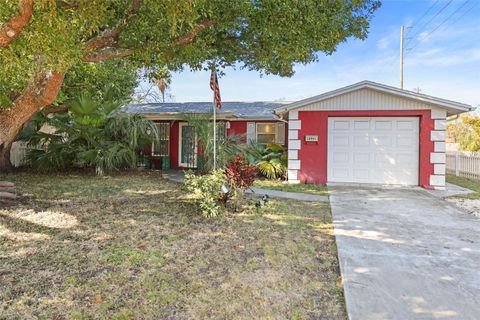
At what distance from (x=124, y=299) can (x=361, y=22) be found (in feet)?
25.1

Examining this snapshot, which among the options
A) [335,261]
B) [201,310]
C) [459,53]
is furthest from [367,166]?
[459,53]

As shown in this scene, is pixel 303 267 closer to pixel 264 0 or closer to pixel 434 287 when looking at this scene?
pixel 434 287

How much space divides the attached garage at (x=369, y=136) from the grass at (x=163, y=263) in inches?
152

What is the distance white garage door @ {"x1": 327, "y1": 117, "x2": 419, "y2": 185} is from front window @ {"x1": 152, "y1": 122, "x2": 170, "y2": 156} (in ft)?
23.6

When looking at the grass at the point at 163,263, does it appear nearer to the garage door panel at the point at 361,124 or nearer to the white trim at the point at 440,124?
the garage door panel at the point at 361,124

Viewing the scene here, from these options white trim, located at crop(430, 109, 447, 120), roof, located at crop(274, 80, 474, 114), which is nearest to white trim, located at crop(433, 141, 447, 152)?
white trim, located at crop(430, 109, 447, 120)

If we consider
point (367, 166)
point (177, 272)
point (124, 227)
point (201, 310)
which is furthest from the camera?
point (367, 166)

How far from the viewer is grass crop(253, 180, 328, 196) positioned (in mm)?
8672

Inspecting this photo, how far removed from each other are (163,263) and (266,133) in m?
10.5

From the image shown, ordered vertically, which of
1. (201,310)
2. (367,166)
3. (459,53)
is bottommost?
(201,310)

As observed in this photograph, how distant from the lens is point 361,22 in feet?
24.8

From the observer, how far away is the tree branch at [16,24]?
4227 millimetres

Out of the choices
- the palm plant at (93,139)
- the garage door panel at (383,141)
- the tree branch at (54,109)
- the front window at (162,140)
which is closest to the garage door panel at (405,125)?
the garage door panel at (383,141)

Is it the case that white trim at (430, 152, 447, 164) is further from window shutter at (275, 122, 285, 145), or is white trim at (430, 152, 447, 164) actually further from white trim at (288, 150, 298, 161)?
window shutter at (275, 122, 285, 145)
